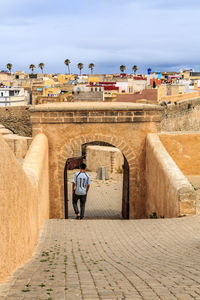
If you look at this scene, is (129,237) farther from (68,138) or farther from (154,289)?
(68,138)

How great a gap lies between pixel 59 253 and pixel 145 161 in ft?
17.4

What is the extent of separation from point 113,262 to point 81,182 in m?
4.42

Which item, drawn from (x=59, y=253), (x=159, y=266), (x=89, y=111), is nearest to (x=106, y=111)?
(x=89, y=111)

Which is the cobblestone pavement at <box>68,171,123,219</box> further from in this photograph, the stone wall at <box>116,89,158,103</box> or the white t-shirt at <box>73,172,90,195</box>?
the stone wall at <box>116,89,158,103</box>

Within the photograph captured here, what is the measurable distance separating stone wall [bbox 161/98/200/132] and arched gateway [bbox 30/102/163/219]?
17.9 m

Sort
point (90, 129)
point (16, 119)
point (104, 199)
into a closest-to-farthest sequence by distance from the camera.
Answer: point (90, 129), point (104, 199), point (16, 119)

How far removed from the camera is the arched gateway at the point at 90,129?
1016 centimetres

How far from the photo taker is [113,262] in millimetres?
4906

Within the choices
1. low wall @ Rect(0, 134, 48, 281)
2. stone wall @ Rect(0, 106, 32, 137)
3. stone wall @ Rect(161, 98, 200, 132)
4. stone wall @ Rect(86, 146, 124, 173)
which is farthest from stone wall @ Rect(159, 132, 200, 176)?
stone wall @ Rect(0, 106, 32, 137)

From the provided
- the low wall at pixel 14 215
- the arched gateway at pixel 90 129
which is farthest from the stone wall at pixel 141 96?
the low wall at pixel 14 215

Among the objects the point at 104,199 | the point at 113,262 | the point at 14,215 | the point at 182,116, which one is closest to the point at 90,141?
the point at 104,199

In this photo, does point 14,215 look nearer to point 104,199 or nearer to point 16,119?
point 104,199

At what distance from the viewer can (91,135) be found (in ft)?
33.8

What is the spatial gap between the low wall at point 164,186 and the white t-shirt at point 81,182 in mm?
1591
